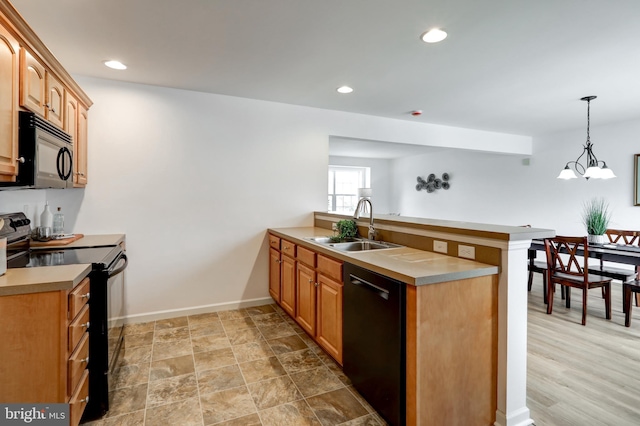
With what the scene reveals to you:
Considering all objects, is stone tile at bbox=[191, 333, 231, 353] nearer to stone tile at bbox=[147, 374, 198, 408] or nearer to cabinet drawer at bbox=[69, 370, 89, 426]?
stone tile at bbox=[147, 374, 198, 408]

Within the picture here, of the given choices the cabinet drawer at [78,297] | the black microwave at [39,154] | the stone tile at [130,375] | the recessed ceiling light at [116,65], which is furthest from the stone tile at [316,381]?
the recessed ceiling light at [116,65]

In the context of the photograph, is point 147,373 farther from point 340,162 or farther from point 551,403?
point 340,162

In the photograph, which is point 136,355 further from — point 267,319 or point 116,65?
point 116,65

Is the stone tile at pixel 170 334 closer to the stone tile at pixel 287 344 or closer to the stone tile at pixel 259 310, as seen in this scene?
the stone tile at pixel 259 310

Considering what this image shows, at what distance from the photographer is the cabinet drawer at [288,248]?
3.16 metres

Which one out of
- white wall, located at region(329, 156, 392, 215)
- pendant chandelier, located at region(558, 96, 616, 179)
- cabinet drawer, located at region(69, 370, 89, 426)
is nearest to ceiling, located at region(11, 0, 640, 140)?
pendant chandelier, located at region(558, 96, 616, 179)

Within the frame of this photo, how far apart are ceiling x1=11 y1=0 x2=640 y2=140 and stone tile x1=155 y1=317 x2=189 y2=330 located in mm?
2408

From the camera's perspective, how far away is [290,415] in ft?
6.37

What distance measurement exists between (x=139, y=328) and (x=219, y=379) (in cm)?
141

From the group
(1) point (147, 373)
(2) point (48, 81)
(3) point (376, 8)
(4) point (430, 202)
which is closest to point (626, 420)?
(3) point (376, 8)

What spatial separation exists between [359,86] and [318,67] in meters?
0.63

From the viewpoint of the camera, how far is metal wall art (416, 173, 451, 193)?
7.36 m

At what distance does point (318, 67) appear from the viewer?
9.48 feet

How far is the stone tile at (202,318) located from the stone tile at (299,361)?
116 centimetres
